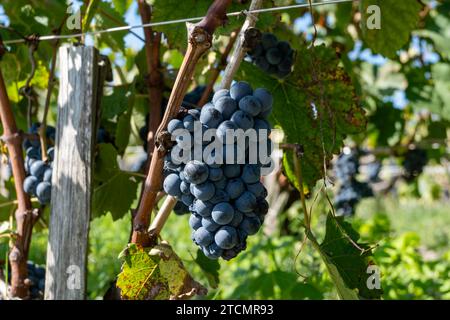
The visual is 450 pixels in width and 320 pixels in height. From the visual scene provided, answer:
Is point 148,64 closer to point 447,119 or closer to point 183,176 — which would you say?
point 183,176

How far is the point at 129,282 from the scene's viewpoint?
4.84ft

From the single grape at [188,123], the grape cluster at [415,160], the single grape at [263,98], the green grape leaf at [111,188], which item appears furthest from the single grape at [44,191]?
the grape cluster at [415,160]

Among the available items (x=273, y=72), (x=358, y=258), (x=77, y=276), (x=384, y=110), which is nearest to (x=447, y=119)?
(x=384, y=110)

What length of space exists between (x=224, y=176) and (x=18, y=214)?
32.0 inches

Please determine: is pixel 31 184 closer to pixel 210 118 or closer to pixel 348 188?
pixel 210 118

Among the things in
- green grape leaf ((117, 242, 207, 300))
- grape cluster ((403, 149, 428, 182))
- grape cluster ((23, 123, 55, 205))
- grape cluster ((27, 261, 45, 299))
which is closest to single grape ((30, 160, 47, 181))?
grape cluster ((23, 123, 55, 205))

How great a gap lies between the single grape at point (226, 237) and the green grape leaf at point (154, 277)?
9.9 inches

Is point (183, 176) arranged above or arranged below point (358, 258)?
above

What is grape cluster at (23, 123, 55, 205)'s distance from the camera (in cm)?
178

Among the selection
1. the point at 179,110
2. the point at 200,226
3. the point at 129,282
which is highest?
the point at 179,110

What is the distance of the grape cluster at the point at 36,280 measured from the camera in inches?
78.7

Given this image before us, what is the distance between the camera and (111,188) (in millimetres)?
1945

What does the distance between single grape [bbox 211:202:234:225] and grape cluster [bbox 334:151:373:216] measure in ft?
8.58
